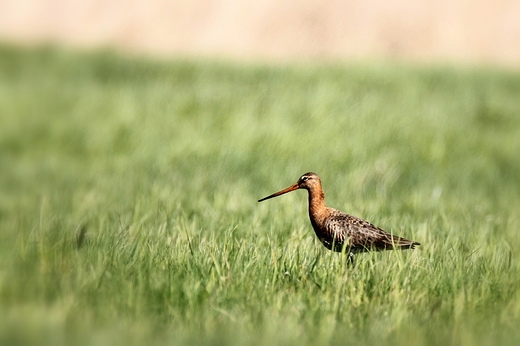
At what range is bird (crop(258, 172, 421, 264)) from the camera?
440 centimetres

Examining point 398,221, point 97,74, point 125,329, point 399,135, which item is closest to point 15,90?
point 97,74

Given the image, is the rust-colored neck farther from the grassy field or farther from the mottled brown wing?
the grassy field

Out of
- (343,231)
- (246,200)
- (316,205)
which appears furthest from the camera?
(246,200)

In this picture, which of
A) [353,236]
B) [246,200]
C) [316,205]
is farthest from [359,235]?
[246,200]

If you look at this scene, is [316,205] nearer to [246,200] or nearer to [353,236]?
[353,236]

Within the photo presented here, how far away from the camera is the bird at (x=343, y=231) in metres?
4.40

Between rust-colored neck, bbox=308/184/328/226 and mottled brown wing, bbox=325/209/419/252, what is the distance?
0.07 meters

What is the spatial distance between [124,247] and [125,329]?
1.20 meters

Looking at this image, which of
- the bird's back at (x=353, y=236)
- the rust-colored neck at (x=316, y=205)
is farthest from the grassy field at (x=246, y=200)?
the rust-colored neck at (x=316, y=205)

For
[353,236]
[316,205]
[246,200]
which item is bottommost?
[246,200]

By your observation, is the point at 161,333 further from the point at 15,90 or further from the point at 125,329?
the point at 15,90

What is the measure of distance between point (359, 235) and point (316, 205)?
1.13 ft

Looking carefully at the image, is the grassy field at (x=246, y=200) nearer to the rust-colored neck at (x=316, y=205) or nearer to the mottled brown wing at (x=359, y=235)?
the mottled brown wing at (x=359, y=235)

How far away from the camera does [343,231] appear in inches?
173
